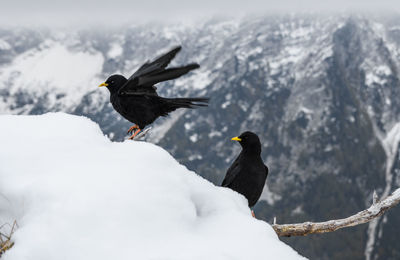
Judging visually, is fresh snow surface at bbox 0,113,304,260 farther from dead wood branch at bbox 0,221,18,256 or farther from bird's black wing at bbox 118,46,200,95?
bird's black wing at bbox 118,46,200,95

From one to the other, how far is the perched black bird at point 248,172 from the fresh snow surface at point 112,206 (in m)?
3.49

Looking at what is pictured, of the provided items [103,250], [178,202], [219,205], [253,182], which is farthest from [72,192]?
[253,182]

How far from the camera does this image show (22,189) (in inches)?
162

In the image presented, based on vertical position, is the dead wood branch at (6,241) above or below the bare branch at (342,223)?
above

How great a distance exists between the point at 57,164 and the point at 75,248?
1270 mm

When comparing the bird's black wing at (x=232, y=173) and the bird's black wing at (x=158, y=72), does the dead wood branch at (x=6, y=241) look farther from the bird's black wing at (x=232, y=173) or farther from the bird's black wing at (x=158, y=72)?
the bird's black wing at (x=232, y=173)

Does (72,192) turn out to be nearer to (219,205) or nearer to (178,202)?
(178,202)

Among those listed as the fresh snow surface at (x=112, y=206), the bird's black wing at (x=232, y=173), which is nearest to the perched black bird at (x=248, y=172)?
the bird's black wing at (x=232, y=173)

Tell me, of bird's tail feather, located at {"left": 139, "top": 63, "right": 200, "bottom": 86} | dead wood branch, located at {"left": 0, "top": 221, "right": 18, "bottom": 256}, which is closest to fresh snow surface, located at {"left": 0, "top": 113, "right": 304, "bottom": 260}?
dead wood branch, located at {"left": 0, "top": 221, "right": 18, "bottom": 256}

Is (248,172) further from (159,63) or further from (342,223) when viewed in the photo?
→ (159,63)

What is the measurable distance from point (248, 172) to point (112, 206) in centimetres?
520

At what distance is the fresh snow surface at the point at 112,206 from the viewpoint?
11.9ft

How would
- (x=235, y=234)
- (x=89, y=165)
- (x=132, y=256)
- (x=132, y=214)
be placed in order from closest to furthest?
(x=132, y=256) < (x=132, y=214) < (x=235, y=234) < (x=89, y=165)

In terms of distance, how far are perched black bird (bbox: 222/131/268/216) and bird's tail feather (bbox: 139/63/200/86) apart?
8.94 ft
